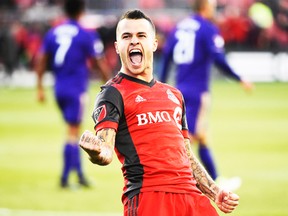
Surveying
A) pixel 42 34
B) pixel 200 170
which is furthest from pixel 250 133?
pixel 42 34

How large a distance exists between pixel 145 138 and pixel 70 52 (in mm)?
7068

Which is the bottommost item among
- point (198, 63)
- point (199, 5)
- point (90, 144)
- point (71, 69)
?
point (90, 144)

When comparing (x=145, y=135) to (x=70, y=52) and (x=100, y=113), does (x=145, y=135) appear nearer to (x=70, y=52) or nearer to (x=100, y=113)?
(x=100, y=113)

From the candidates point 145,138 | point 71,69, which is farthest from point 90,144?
point 71,69

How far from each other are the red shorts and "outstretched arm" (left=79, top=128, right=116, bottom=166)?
0.42 m

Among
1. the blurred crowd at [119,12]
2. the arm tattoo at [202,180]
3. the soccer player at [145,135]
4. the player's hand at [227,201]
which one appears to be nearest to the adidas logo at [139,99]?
the soccer player at [145,135]

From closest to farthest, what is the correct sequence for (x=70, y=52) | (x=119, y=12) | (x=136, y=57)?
(x=136, y=57), (x=70, y=52), (x=119, y=12)

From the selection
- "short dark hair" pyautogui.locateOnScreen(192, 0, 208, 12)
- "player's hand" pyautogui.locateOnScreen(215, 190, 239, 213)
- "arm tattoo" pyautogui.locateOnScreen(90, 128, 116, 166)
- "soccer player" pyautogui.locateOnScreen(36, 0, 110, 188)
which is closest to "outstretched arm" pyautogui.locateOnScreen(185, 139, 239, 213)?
"player's hand" pyautogui.locateOnScreen(215, 190, 239, 213)

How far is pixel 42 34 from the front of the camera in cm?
3694

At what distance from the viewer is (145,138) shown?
5.85m

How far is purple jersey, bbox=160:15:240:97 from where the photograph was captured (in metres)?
11.9

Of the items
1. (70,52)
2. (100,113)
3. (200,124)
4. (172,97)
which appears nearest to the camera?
(100,113)

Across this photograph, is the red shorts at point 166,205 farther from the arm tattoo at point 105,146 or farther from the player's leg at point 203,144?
the player's leg at point 203,144

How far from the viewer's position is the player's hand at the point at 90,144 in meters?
5.11
